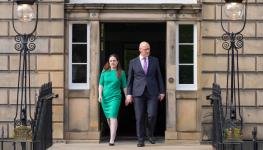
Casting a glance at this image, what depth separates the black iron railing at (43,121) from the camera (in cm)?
1226

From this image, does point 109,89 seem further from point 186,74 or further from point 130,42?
point 130,42

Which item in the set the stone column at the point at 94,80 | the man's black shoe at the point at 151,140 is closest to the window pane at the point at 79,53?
the stone column at the point at 94,80

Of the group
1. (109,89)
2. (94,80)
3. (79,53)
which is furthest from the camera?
(79,53)

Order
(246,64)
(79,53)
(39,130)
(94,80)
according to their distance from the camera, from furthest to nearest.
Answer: (79,53)
(94,80)
(246,64)
(39,130)

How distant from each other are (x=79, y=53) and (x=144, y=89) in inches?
78.8

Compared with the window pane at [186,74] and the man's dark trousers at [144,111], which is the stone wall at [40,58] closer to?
the man's dark trousers at [144,111]

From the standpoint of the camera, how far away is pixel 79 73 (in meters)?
15.4

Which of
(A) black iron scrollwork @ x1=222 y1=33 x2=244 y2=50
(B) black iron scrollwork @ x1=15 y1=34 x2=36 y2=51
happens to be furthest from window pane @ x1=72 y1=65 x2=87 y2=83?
(A) black iron scrollwork @ x1=222 y1=33 x2=244 y2=50

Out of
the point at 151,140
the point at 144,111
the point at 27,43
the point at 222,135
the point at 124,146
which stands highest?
the point at 27,43

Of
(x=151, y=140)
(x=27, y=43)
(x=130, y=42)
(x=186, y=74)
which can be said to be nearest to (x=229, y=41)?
(x=186, y=74)

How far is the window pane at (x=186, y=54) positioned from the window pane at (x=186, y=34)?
0.13 m

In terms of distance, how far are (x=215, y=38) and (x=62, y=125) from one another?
145 inches

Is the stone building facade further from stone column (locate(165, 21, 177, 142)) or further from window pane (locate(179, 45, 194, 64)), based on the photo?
window pane (locate(179, 45, 194, 64))

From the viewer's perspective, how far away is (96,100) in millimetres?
15203
